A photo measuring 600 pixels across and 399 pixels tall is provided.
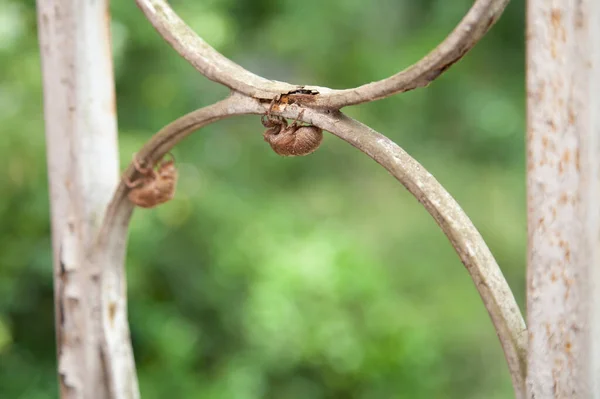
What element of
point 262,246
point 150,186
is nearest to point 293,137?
point 150,186

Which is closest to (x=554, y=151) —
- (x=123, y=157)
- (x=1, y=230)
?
(x=123, y=157)

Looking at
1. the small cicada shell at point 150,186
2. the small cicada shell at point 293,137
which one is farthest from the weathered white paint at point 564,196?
the small cicada shell at point 150,186

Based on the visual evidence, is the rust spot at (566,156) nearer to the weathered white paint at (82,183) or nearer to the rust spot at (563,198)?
the rust spot at (563,198)

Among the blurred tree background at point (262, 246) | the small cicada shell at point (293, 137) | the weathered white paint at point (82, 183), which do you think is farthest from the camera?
the blurred tree background at point (262, 246)

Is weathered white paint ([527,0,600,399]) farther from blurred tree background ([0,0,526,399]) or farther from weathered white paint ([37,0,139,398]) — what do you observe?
blurred tree background ([0,0,526,399])

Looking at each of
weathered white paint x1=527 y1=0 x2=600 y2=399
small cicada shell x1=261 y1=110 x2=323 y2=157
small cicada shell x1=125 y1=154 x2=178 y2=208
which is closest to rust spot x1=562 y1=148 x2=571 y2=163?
weathered white paint x1=527 y1=0 x2=600 y2=399

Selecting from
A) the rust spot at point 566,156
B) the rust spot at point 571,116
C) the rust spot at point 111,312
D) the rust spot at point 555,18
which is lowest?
the rust spot at point 566,156
